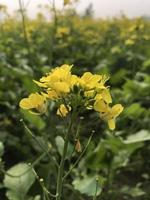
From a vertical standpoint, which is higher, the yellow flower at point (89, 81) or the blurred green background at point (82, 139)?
the blurred green background at point (82, 139)

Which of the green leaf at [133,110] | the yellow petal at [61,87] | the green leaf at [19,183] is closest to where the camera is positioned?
the yellow petal at [61,87]

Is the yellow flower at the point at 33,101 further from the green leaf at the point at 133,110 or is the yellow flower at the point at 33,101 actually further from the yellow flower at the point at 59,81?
the green leaf at the point at 133,110

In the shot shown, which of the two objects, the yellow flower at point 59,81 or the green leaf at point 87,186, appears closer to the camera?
the yellow flower at point 59,81

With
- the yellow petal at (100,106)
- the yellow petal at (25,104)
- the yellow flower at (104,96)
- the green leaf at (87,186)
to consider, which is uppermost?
the green leaf at (87,186)

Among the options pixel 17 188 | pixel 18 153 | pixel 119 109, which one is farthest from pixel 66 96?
pixel 18 153

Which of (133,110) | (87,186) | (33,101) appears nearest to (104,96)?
(33,101)

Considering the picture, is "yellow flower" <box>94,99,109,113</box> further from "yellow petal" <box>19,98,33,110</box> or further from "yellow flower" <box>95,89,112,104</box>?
"yellow petal" <box>19,98,33,110</box>

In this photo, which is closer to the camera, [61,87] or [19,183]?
[61,87]

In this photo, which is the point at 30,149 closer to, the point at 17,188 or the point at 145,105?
the point at 17,188

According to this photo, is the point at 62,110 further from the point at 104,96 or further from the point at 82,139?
the point at 82,139

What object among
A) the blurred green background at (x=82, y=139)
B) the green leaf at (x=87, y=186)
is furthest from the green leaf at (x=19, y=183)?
the green leaf at (x=87, y=186)

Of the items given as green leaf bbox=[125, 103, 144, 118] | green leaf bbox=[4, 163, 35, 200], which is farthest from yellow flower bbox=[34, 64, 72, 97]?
green leaf bbox=[125, 103, 144, 118]
